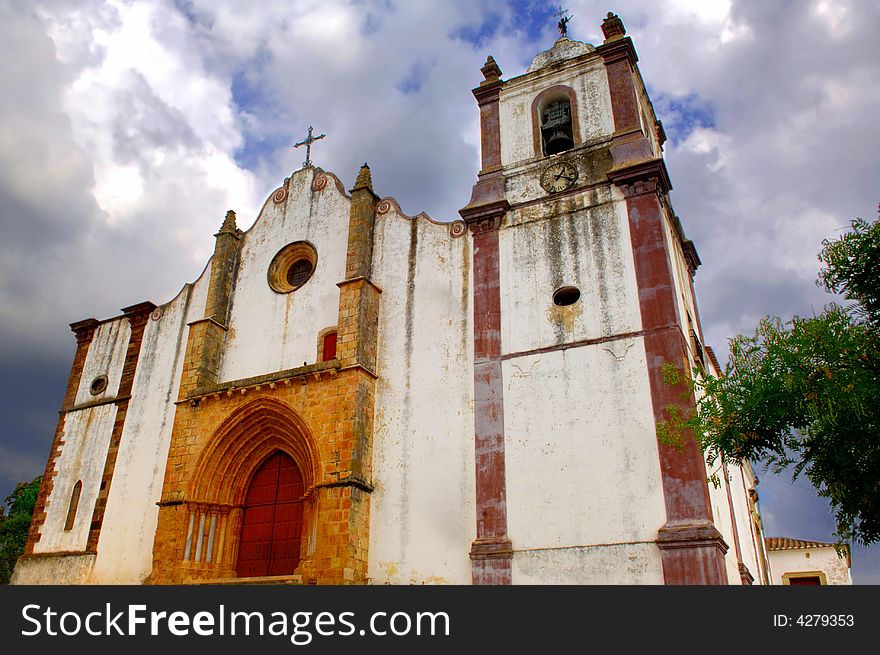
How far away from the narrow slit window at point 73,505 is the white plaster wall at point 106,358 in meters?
2.26

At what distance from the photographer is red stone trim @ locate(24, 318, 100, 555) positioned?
17.7 m

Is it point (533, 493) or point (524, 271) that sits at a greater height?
point (524, 271)

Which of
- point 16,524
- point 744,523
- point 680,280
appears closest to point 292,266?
point 680,280

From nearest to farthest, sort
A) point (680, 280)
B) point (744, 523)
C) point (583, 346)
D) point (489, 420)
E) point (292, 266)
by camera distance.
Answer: point (583, 346), point (489, 420), point (680, 280), point (292, 266), point (744, 523)

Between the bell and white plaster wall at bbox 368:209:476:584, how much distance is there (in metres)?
3.04

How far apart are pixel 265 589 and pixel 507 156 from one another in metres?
11.4

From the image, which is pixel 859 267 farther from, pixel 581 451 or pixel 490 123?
pixel 490 123

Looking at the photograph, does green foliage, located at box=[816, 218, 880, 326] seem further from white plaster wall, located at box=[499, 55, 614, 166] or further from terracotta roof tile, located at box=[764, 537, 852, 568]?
terracotta roof tile, located at box=[764, 537, 852, 568]

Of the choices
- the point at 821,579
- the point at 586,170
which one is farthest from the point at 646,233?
the point at 821,579

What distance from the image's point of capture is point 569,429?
12.5 m

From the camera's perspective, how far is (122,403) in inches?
712

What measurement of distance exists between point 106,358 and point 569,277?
12645mm

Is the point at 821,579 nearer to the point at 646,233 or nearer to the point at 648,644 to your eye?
the point at 646,233

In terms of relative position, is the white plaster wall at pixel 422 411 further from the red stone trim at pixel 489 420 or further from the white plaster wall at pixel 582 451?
the white plaster wall at pixel 582 451
